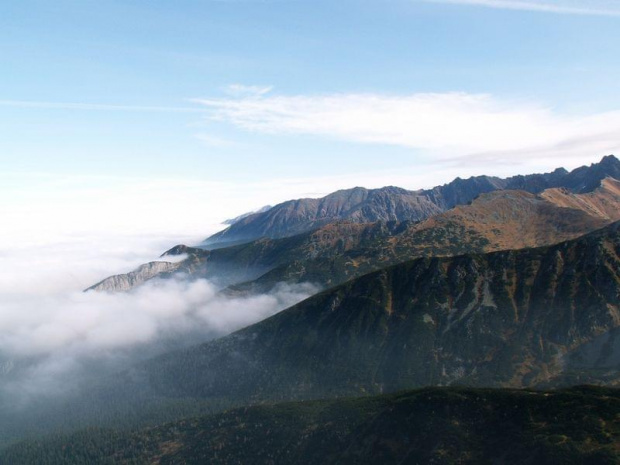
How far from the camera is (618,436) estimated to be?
199 meters

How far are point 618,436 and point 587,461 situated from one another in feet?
75.7

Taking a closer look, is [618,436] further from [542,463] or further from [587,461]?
[542,463]

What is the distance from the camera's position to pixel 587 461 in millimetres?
189125

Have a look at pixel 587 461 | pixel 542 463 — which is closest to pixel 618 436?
pixel 587 461

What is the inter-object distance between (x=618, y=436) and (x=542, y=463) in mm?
36069

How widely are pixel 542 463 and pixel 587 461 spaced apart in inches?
714

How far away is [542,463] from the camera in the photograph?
19900 cm
